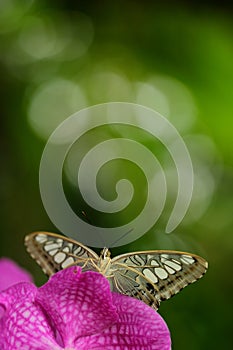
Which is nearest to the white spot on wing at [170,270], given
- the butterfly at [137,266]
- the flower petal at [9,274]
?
the butterfly at [137,266]

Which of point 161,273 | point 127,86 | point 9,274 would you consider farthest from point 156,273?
point 127,86

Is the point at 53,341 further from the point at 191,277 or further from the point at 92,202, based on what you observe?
the point at 92,202

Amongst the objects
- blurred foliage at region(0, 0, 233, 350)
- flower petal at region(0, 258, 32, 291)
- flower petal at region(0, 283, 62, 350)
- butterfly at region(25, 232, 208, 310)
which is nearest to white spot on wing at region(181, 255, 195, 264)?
butterfly at region(25, 232, 208, 310)

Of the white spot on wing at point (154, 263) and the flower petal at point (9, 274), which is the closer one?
the white spot on wing at point (154, 263)

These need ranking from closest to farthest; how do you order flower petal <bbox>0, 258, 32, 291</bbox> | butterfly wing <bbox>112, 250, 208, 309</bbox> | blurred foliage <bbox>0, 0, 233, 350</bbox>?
butterfly wing <bbox>112, 250, 208, 309</bbox> < flower petal <bbox>0, 258, 32, 291</bbox> < blurred foliage <bbox>0, 0, 233, 350</bbox>

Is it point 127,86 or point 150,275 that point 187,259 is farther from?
point 127,86

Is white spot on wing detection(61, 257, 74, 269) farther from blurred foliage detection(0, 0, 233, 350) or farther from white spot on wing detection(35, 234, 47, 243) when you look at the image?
blurred foliage detection(0, 0, 233, 350)

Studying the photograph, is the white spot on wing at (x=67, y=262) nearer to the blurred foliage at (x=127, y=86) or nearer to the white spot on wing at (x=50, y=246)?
the white spot on wing at (x=50, y=246)
